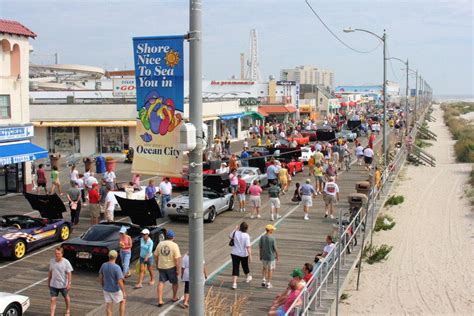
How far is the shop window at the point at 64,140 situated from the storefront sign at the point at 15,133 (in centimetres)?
1304

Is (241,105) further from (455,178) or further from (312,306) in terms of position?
(312,306)

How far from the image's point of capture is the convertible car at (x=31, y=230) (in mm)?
15250

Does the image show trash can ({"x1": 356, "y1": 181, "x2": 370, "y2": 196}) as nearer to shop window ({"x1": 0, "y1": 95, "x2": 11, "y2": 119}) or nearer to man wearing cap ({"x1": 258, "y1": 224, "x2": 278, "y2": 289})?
man wearing cap ({"x1": 258, "y1": 224, "x2": 278, "y2": 289})

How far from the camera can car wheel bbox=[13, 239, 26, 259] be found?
15289mm

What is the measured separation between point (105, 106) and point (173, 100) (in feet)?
109

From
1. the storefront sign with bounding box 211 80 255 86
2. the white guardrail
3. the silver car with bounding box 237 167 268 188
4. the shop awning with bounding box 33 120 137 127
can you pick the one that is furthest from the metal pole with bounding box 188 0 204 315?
the storefront sign with bounding box 211 80 255 86

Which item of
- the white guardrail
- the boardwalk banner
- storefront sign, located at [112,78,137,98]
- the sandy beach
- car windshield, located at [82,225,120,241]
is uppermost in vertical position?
storefront sign, located at [112,78,137,98]

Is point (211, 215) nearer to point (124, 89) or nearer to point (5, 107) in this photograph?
point (5, 107)

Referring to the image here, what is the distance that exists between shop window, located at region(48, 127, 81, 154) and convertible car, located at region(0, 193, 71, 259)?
22.0m

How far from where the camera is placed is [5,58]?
2564 centimetres

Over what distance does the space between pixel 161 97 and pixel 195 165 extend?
35.8 inches

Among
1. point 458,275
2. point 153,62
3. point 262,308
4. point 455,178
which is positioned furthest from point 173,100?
point 455,178

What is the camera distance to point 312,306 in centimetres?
1123

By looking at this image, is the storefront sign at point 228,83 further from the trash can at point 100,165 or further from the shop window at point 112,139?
the trash can at point 100,165
